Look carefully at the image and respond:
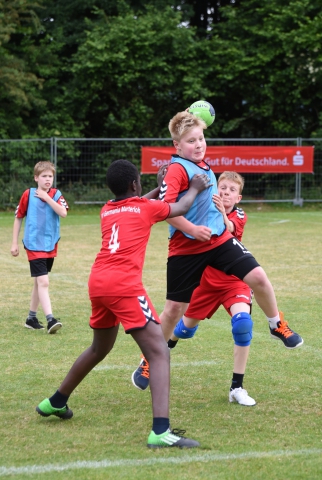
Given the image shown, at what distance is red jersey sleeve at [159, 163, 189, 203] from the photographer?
5109 millimetres

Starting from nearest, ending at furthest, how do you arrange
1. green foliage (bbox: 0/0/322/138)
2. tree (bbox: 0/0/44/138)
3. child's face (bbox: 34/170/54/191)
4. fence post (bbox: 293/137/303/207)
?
child's face (bbox: 34/170/54/191) → fence post (bbox: 293/137/303/207) → tree (bbox: 0/0/44/138) → green foliage (bbox: 0/0/322/138)

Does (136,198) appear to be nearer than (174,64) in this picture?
Yes

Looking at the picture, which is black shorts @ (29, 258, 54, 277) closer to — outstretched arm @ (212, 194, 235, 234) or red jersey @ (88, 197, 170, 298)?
outstretched arm @ (212, 194, 235, 234)

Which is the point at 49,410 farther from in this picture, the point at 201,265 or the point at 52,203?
the point at 52,203

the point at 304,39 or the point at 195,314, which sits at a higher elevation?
the point at 304,39

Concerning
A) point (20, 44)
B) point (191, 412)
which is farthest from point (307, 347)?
point (20, 44)

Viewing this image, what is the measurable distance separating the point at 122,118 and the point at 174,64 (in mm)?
2659

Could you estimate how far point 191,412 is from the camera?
5070mm

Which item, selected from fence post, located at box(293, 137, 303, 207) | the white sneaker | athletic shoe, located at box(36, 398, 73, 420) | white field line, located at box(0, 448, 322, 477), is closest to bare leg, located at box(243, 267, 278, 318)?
the white sneaker

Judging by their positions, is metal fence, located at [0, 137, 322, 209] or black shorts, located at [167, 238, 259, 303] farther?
metal fence, located at [0, 137, 322, 209]

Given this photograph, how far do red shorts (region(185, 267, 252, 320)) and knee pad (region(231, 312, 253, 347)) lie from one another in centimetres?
19

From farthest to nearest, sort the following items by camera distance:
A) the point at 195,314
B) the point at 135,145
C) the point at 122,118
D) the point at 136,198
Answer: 1. the point at 122,118
2. the point at 135,145
3. the point at 195,314
4. the point at 136,198

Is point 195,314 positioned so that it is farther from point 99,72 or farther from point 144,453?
point 99,72

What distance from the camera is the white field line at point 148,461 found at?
3.95 meters
